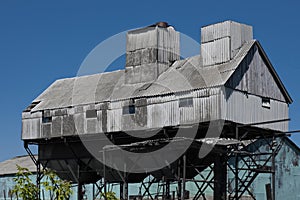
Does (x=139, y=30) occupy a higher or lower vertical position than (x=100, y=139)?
higher

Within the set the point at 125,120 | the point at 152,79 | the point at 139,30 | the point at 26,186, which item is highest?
the point at 139,30

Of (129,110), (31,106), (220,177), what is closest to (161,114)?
(129,110)

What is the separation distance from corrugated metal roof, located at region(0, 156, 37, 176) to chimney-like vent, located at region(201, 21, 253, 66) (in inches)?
1227

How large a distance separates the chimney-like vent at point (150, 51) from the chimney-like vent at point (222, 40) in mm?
3825

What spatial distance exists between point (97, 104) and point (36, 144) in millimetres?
8067

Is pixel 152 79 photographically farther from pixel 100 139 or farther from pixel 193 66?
pixel 100 139

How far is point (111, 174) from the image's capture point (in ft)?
155

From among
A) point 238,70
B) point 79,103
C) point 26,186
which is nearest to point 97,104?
point 79,103

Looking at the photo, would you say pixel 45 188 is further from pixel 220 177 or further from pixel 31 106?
pixel 31 106

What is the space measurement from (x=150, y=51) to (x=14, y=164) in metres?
35.3

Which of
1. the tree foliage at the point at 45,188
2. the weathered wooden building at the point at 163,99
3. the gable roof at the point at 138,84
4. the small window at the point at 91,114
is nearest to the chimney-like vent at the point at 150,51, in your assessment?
the weathered wooden building at the point at 163,99

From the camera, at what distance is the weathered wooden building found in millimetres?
39750

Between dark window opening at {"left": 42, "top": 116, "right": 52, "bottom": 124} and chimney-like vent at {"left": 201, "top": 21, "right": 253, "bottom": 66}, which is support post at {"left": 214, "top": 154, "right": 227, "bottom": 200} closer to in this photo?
chimney-like vent at {"left": 201, "top": 21, "right": 253, "bottom": 66}

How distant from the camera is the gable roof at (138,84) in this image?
40125 millimetres
